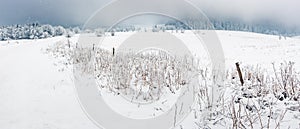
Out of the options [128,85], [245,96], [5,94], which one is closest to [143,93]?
[128,85]

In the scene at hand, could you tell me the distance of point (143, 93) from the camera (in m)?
6.22

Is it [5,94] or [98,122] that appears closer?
[98,122]

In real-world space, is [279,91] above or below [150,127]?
above

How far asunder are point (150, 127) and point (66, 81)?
12.8ft

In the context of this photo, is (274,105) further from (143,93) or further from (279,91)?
(143,93)

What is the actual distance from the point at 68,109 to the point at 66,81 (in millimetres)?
2408

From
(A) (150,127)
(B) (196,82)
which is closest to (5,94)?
(A) (150,127)

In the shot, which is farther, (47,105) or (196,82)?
(196,82)

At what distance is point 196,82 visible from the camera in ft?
22.7

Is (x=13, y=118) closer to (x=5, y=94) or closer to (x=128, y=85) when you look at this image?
(x=5, y=94)

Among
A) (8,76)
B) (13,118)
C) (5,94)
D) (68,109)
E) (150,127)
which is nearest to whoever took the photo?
(150,127)

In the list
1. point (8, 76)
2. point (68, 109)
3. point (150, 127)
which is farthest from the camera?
point (8, 76)

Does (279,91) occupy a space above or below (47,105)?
above

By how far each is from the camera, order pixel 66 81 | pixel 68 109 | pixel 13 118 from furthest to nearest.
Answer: pixel 66 81
pixel 68 109
pixel 13 118
